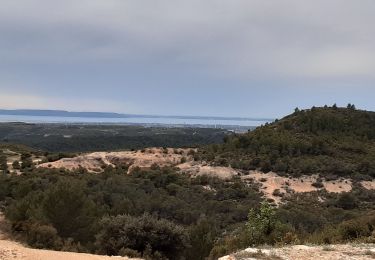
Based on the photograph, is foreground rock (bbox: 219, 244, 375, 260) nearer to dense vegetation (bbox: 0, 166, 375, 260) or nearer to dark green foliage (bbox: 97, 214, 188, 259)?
dense vegetation (bbox: 0, 166, 375, 260)

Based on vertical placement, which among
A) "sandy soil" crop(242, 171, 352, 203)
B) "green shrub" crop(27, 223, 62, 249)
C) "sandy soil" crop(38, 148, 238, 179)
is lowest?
"sandy soil" crop(242, 171, 352, 203)

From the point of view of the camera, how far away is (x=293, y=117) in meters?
79.3

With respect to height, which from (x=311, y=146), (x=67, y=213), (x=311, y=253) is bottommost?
(x=67, y=213)

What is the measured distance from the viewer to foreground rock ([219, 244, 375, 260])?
1238cm

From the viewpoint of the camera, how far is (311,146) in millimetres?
65750

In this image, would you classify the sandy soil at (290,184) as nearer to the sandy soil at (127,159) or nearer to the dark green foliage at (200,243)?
the sandy soil at (127,159)

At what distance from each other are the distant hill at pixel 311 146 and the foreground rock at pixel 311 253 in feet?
149

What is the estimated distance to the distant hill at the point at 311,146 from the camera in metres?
60.1

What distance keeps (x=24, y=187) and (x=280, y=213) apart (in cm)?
1801

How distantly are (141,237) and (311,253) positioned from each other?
25.6 ft

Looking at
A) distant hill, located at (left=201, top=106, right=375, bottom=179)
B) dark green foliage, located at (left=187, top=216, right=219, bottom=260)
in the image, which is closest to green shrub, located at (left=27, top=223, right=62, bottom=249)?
dark green foliage, located at (left=187, top=216, right=219, bottom=260)

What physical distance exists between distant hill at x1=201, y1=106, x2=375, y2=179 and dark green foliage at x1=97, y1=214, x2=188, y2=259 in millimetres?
40981

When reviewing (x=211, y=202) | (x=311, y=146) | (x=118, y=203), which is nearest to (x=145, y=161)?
(x=211, y=202)

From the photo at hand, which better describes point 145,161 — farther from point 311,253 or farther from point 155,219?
point 311,253
